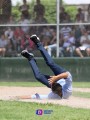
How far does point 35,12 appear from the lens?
17281 millimetres

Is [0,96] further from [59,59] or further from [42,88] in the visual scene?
[59,59]

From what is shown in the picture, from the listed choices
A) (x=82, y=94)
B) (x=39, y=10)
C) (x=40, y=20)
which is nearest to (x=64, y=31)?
(x=40, y=20)

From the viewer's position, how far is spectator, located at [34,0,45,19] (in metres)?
17.2

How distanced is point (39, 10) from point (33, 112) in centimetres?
834

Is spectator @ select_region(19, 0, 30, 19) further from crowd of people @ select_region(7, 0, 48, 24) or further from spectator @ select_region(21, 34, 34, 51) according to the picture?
spectator @ select_region(21, 34, 34, 51)

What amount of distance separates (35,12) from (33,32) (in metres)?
0.69

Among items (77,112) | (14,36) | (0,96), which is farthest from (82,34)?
(77,112)

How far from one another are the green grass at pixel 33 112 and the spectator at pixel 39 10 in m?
6.99

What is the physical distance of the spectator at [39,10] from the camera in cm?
1716

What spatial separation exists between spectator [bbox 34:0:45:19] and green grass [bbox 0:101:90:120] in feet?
22.9

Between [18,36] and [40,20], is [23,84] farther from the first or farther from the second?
[40,20]

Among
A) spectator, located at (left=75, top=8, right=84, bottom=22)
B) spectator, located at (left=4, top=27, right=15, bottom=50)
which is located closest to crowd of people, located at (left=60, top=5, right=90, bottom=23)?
spectator, located at (left=75, top=8, right=84, bottom=22)

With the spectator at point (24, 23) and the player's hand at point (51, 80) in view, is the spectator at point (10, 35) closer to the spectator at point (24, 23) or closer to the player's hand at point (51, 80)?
the spectator at point (24, 23)

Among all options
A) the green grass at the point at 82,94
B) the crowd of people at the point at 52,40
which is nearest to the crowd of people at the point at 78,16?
the crowd of people at the point at 52,40
